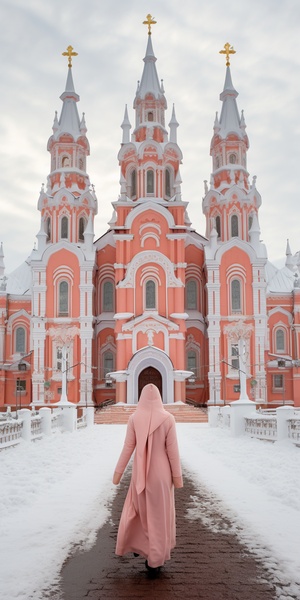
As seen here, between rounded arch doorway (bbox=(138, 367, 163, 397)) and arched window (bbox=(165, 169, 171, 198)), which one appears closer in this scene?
rounded arch doorway (bbox=(138, 367, 163, 397))

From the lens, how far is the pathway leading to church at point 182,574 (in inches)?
204

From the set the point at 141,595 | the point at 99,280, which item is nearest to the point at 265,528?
the point at 141,595

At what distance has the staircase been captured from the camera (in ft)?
122

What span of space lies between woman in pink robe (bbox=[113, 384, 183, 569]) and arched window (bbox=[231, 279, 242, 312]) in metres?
38.8

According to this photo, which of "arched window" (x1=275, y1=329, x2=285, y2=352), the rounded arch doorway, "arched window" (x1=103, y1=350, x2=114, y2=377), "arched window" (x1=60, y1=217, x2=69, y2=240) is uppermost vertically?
"arched window" (x1=60, y1=217, x2=69, y2=240)

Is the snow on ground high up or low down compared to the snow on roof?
down

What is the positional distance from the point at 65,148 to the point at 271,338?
70.0 feet

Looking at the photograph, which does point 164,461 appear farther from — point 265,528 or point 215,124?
point 215,124

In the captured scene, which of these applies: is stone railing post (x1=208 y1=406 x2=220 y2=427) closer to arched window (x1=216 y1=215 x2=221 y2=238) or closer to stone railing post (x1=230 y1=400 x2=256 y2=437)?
stone railing post (x1=230 y1=400 x2=256 y2=437)

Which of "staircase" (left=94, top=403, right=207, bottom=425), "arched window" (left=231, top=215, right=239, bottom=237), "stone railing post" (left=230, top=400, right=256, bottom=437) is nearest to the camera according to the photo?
"stone railing post" (left=230, top=400, right=256, bottom=437)

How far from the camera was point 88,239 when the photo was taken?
4622 centimetres

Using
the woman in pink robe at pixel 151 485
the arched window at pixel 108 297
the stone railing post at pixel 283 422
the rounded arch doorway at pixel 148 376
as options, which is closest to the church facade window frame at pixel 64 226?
the arched window at pixel 108 297

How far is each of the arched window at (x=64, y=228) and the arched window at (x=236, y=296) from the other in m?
12.6

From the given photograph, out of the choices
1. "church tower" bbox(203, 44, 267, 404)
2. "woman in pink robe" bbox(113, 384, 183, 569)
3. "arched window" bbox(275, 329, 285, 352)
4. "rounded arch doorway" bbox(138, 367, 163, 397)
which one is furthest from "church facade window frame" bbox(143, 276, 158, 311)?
"woman in pink robe" bbox(113, 384, 183, 569)
